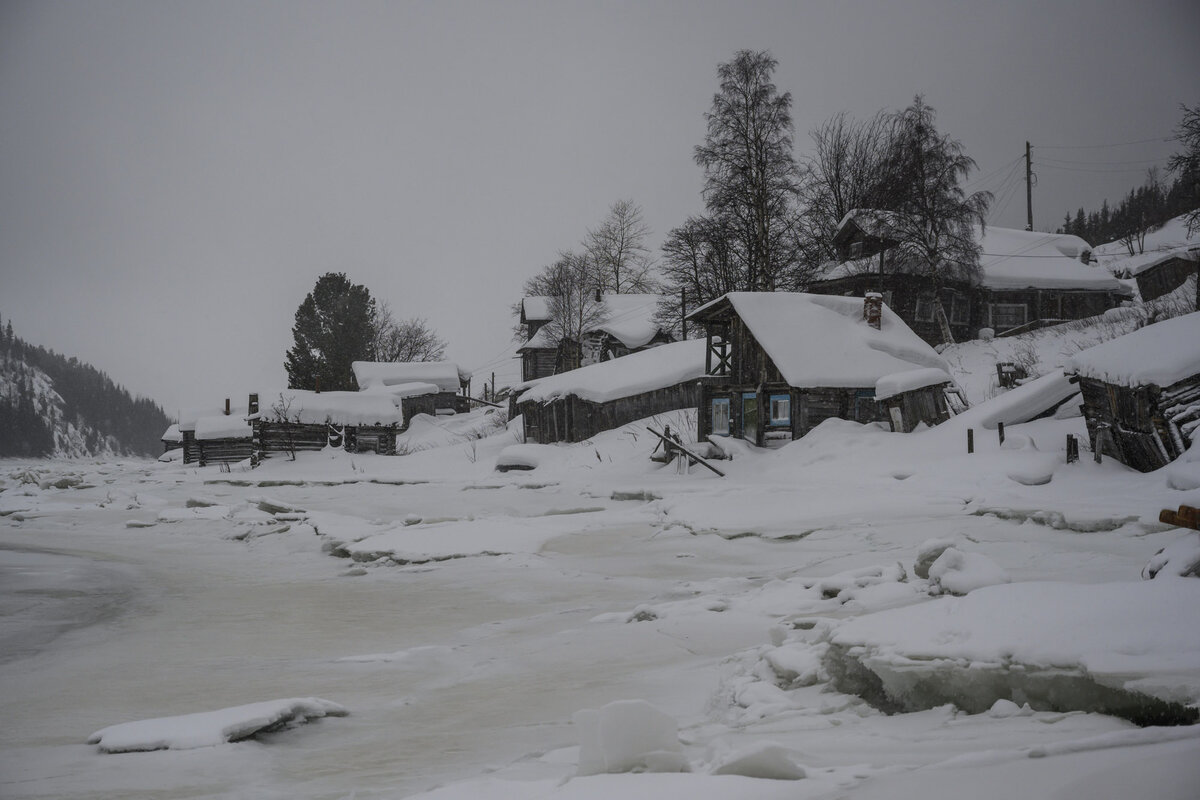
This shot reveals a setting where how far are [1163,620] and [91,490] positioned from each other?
31.2 meters

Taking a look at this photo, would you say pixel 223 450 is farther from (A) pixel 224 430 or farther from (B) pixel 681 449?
(B) pixel 681 449

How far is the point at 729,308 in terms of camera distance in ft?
73.8

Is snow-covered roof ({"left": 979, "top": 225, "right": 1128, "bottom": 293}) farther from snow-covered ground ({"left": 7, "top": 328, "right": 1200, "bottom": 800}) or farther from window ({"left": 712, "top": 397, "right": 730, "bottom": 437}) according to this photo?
snow-covered ground ({"left": 7, "top": 328, "right": 1200, "bottom": 800})

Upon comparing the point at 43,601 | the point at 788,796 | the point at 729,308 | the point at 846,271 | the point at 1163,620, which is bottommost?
the point at 43,601

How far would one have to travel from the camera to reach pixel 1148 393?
34.0ft

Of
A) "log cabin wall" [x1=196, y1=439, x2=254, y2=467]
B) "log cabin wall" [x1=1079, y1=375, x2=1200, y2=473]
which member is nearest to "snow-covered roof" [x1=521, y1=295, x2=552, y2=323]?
"log cabin wall" [x1=196, y1=439, x2=254, y2=467]

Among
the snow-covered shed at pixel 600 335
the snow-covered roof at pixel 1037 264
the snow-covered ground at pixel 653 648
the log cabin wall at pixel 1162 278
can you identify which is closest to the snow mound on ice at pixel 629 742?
the snow-covered ground at pixel 653 648

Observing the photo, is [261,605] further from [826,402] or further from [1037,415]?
[826,402]

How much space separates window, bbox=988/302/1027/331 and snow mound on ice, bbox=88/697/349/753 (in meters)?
35.2

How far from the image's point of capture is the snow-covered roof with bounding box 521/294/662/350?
126 ft

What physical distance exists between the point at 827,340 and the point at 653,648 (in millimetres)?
17331

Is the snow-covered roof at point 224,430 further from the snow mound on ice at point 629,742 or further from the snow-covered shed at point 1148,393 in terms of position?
the snow mound on ice at point 629,742

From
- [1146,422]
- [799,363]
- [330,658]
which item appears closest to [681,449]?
[799,363]

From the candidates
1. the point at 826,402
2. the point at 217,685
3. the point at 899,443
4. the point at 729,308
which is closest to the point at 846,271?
the point at 729,308
